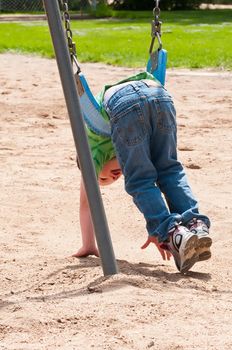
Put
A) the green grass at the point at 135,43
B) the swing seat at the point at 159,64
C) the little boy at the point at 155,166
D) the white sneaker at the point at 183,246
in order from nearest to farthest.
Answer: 1. the white sneaker at the point at 183,246
2. the little boy at the point at 155,166
3. the swing seat at the point at 159,64
4. the green grass at the point at 135,43

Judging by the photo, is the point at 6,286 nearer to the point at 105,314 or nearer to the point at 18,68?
the point at 105,314

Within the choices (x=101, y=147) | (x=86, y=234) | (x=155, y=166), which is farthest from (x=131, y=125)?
(x=86, y=234)

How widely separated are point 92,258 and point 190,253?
0.82 meters

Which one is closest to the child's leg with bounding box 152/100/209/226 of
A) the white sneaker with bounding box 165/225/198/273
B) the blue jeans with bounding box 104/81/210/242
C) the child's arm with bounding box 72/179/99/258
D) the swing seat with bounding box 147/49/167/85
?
the blue jeans with bounding box 104/81/210/242

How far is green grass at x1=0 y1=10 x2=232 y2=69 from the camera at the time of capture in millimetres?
13367

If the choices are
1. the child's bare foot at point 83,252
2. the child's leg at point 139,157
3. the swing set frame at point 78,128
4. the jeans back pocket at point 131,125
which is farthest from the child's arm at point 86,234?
the swing set frame at point 78,128

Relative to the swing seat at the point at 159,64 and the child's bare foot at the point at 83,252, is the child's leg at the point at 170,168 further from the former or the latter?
the child's bare foot at the point at 83,252

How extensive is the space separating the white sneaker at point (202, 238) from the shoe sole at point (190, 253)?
0.08ft

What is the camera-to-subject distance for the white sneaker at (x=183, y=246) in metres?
4.11

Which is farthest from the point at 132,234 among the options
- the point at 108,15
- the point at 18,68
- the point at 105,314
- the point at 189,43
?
the point at 108,15

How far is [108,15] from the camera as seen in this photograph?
30.5 meters

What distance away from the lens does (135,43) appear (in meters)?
16.5

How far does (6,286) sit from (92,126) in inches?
35.7

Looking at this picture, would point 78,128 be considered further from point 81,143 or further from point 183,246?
point 183,246
